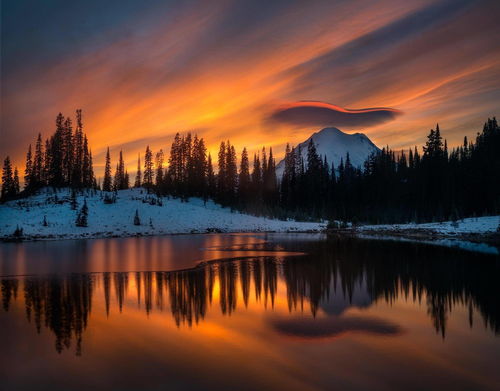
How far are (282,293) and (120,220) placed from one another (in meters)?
41.5

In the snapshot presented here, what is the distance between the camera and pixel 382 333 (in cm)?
1155

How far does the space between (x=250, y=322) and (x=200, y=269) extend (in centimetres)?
996

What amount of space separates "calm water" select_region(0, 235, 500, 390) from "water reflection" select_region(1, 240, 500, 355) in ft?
0.23

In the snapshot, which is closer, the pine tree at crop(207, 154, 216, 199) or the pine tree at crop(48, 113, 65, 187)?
the pine tree at crop(48, 113, 65, 187)

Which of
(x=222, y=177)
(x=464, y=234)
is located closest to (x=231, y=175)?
(x=222, y=177)

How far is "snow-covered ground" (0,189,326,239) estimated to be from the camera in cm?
4591

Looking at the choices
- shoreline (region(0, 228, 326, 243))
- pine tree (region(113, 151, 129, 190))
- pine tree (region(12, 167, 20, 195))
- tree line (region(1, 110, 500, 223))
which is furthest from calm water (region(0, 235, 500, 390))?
pine tree (region(113, 151, 129, 190))

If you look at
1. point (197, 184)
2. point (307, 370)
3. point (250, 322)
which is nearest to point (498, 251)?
point (250, 322)

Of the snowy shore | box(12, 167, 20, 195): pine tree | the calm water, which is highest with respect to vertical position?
box(12, 167, 20, 195): pine tree

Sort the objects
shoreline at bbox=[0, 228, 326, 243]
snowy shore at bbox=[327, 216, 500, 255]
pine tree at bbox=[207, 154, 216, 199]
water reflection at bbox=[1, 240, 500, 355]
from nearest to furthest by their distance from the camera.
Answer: water reflection at bbox=[1, 240, 500, 355]
snowy shore at bbox=[327, 216, 500, 255]
shoreline at bbox=[0, 228, 326, 243]
pine tree at bbox=[207, 154, 216, 199]

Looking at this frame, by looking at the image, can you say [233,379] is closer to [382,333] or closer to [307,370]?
[307,370]

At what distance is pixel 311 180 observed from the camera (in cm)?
10050

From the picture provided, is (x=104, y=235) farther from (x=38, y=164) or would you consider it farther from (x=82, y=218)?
(x=38, y=164)

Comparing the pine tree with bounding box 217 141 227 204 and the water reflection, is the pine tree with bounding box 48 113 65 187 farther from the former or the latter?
the water reflection
